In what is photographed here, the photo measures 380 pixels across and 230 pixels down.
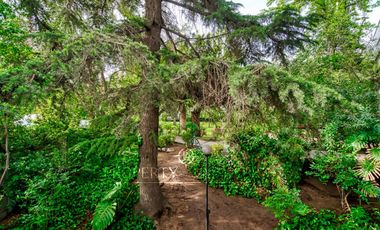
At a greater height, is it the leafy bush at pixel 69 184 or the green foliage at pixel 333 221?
the leafy bush at pixel 69 184

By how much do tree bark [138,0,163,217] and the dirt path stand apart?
0.39 metres

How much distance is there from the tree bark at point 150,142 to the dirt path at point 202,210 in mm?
387

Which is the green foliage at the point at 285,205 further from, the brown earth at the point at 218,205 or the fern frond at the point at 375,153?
the fern frond at the point at 375,153

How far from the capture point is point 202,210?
4574 millimetres

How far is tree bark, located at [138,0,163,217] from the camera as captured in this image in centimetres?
372

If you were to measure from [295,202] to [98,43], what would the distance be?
4.77 m

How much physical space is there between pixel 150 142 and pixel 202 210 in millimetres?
2301

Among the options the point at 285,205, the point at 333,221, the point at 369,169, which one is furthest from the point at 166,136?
the point at 369,169

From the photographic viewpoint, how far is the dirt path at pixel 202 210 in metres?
4.20

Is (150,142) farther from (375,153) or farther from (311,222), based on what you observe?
(375,153)

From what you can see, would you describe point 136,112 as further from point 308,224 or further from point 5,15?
point 308,224

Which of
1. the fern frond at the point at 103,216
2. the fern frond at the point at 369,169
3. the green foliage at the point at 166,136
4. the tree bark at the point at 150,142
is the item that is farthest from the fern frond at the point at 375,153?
the green foliage at the point at 166,136

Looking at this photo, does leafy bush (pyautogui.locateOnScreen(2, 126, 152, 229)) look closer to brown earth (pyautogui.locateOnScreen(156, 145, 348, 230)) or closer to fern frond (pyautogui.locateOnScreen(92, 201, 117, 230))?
fern frond (pyautogui.locateOnScreen(92, 201, 117, 230))

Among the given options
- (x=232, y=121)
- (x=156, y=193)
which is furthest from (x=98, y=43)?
(x=156, y=193)
